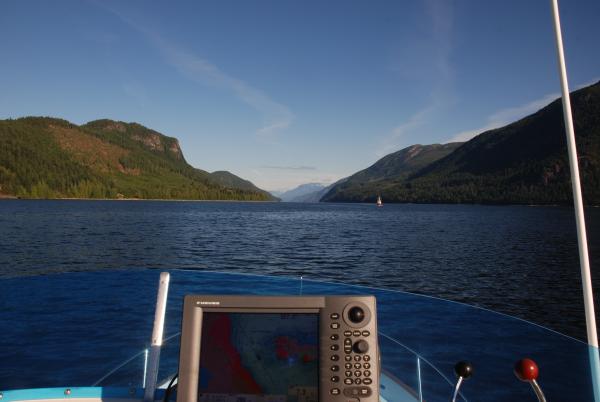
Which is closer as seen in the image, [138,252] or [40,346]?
[40,346]

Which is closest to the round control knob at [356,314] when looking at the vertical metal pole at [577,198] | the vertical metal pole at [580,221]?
the vertical metal pole at [580,221]

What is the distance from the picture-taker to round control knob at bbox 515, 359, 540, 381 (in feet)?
7.06

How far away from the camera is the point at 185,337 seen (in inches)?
86.4

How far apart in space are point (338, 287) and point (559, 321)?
60.3ft

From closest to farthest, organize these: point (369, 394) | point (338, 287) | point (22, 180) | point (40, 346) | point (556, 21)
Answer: point (369, 394) < point (556, 21) < point (338, 287) < point (40, 346) < point (22, 180)

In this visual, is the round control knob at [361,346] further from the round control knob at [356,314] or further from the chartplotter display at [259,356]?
the chartplotter display at [259,356]

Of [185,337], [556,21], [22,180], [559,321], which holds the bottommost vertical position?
[559,321]

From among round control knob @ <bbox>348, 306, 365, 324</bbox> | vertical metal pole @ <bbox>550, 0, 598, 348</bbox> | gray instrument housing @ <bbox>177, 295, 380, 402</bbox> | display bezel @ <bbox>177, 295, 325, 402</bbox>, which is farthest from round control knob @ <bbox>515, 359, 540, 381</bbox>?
vertical metal pole @ <bbox>550, 0, 598, 348</bbox>

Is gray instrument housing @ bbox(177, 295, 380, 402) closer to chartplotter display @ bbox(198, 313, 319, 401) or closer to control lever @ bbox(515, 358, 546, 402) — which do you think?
chartplotter display @ bbox(198, 313, 319, 401)

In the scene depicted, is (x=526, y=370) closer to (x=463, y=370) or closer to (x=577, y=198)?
(x=463, y=370)

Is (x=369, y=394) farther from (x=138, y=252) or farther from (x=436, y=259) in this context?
(x=138, y=252)

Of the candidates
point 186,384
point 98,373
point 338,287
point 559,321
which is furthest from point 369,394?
point 559,321

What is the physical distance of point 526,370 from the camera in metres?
2.17

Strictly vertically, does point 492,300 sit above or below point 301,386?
below
